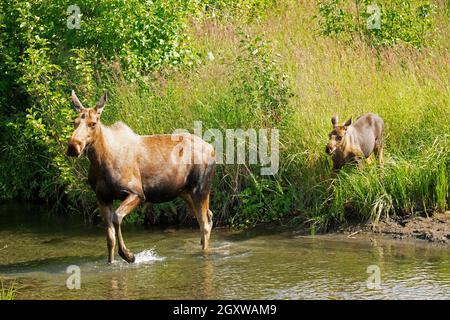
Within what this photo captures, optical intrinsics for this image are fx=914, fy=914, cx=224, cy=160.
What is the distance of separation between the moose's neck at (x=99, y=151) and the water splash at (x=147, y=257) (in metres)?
1.33

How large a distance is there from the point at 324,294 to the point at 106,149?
10.7 feet

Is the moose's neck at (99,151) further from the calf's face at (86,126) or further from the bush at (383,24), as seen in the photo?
the bush at (383,24)

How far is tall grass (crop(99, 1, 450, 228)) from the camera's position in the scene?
489 inches

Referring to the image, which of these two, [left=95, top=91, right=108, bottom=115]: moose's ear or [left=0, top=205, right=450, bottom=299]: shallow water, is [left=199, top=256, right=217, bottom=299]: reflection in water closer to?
[left=0, top=205, right=450, bottom=299]: shallow water

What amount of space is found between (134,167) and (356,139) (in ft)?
10.8

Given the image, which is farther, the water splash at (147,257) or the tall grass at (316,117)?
the tall grass at (316,117)

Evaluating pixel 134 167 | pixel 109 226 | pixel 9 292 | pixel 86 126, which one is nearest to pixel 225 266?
pixel 109 226

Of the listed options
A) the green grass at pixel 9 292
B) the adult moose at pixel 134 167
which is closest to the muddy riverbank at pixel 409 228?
the adult moose at pixel 134 167

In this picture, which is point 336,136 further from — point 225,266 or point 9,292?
point 9,292

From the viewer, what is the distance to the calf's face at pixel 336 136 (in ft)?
40.0

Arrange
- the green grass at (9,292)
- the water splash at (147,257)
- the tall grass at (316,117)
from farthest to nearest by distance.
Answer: the tall grass at (316,117) → the water splash at (147,257) → the green grass at (9,292)

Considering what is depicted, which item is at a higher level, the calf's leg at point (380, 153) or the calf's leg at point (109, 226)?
the calf's leg at point (380, 153)

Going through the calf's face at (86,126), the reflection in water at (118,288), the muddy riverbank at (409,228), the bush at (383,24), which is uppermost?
the bush at (383,24)

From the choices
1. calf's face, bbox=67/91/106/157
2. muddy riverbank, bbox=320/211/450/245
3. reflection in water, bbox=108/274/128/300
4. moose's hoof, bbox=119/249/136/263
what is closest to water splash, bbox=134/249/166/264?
moose's hoof, bbox=119/249/136/263
